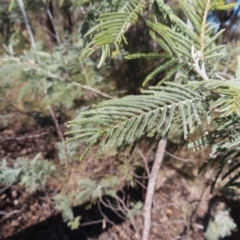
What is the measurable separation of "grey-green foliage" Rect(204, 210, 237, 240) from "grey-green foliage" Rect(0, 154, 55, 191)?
1202 mm

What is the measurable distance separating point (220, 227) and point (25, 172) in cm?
139

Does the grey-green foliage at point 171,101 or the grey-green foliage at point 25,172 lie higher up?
the grey-green foliage at point 171,101

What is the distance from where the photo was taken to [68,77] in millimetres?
1546

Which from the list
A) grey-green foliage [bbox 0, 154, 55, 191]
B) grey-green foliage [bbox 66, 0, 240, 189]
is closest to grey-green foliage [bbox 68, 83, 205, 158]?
grey-green foliage [bbox 66, 0, 240, 189]

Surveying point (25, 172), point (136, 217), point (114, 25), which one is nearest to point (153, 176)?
point (25, 172)

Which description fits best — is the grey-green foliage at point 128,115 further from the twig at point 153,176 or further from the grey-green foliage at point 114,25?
the twig at point 153,176

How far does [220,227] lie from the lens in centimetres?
219

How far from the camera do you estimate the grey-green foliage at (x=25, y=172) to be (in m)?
1.86

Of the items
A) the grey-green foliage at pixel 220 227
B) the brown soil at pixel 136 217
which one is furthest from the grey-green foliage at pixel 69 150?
the grey-green foliage at pixel 220 227

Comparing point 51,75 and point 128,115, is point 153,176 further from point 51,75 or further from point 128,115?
point 128,115

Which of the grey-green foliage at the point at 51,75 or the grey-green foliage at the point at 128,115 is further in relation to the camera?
the grey-green foliage at the point at 51,75

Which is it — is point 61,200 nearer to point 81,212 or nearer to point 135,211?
point 81,212

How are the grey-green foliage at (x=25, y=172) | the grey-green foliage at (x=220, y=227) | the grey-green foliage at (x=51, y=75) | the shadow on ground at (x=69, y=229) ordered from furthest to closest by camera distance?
the shadow on ground at (x=69, y=229) → the grey-green foliage at (x=220, y=227) → the grey-green foliage at (x=25, y=172) → the grey-green foliage at (x=51, y=75)

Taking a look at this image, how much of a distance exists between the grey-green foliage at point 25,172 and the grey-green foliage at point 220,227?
1202mm
